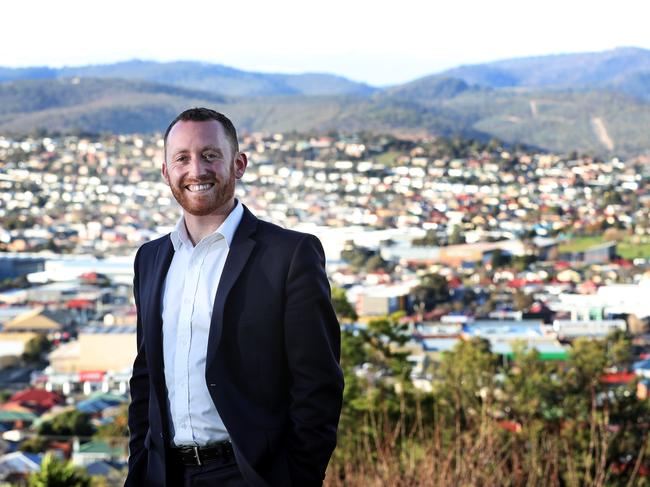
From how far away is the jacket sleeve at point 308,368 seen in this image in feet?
4.69

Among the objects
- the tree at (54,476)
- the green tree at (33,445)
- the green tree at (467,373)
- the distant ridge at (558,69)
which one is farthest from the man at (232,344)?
the distant ridge at (558,69)

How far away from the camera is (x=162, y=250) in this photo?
1547 mm

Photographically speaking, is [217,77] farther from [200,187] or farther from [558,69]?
[200,187]

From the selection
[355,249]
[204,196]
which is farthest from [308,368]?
[355,249]

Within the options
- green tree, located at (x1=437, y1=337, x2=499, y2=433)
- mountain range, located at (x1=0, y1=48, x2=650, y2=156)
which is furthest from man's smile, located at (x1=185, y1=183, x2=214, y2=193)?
mountain range, located at (x1=0, y1=48, x2=650, y2=156)

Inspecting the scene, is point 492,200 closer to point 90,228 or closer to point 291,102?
point 90,228

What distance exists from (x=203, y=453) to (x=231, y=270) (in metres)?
0.24

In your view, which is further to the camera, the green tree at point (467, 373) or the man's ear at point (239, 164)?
the green tree at point (467, 373)

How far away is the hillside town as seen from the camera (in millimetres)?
11938

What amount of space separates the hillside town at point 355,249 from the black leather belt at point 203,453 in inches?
105

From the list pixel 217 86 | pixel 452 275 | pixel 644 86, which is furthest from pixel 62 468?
pixel 217 86

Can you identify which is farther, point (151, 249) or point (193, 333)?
point (151, 249)

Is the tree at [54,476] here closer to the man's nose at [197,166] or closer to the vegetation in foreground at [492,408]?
the vegetation in foreground at [492,408]

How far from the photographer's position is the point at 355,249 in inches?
1092
